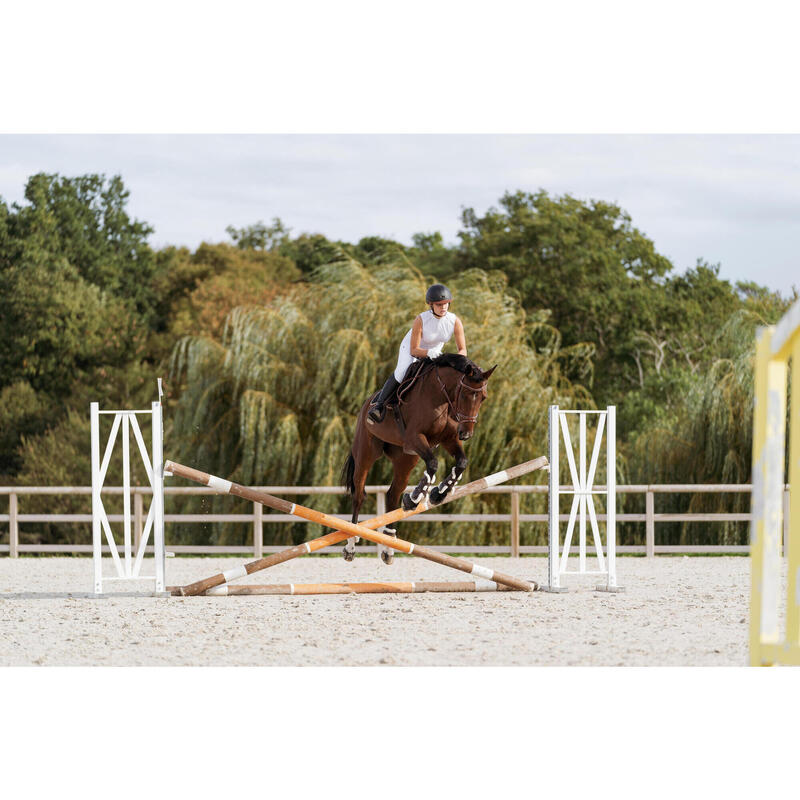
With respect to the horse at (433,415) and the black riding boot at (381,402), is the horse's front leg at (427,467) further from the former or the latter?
the black riding boot at (381,402)

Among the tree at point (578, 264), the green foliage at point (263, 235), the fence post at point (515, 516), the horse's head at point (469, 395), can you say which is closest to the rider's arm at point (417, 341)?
the horse's head at point (469, 395)

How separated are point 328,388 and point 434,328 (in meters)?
7.00

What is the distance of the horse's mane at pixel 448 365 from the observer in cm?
737

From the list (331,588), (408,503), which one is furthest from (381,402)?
(331,588)

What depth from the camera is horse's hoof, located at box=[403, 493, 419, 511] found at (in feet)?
25.2

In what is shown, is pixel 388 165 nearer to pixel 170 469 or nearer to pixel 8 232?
pixel 8 232

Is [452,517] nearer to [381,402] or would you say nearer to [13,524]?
[381,402]

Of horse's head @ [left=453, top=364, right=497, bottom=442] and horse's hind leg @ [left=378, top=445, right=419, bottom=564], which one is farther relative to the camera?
horse's hind leg @ [left=378, top=445, right=419, bottom=564]

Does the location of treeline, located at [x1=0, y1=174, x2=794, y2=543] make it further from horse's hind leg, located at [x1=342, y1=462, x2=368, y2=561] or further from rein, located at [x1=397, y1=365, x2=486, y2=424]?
rein, located at [x1=397, y1=365, x2=486, y2=424]

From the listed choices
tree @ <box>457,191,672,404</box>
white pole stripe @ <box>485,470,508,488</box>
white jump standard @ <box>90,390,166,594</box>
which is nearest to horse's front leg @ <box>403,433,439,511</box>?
white pole stripe @ <box>485,470,508,488</box>

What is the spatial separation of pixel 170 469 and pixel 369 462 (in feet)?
5.75

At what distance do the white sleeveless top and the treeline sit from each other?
6.60 m

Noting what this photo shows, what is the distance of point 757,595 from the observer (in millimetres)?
3658

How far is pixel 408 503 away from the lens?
7.70 meters
